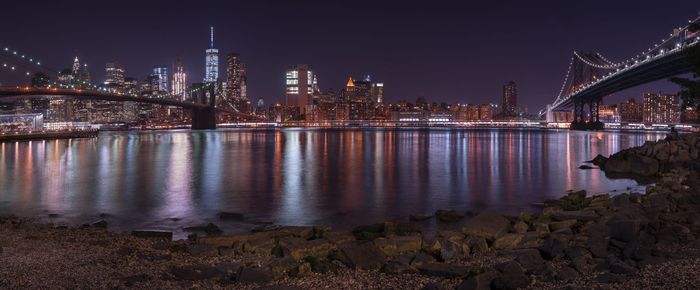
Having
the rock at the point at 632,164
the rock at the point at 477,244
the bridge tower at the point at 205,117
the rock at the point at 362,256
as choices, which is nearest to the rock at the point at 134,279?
the rock at the point at 362,256

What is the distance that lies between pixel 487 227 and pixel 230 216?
264 inches

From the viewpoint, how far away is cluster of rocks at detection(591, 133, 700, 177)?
2386 centimetres

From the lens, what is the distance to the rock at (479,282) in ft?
22.4

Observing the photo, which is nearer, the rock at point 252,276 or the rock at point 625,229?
the rock at point 252,276

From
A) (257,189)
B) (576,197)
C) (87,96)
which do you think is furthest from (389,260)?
(87,96)

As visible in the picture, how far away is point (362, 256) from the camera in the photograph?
830 cm

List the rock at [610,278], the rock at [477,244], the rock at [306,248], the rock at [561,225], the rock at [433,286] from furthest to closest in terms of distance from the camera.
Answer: the rock at [561,225]
the rock at [477,244]
the rock at [306,248]
the rock at [610,278]
the rock at [433,286]

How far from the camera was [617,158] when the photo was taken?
26.9 meters

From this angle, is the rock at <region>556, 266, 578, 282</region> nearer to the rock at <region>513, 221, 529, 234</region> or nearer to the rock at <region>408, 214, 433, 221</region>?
the rock at <region>513, 221, 529, 234</region>

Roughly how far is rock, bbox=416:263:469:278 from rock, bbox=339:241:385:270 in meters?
0.65

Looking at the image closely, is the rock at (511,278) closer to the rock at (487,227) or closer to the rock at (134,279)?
the rock at (487,227)

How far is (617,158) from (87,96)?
185 ft

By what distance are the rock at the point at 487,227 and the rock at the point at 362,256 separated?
6.86 ft

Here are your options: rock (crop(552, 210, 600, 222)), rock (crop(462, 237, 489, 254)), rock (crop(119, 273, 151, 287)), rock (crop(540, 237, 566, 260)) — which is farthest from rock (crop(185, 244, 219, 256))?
rock (crop(552, 210, 600, 222))
